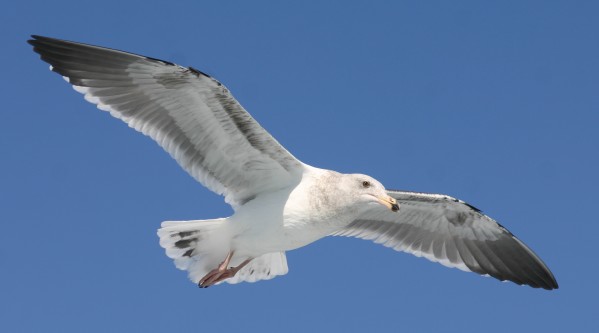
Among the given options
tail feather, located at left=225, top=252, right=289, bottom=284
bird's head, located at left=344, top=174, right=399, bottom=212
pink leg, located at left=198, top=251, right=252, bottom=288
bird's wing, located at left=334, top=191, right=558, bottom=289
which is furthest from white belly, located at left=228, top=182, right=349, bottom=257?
bird's wing, located at left=334, top=191, right=558, bottom=289

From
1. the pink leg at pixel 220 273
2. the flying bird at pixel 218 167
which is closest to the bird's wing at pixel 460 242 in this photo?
the flying bird at pixel 218 167

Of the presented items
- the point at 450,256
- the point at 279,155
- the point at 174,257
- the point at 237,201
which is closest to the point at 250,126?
the point at 279,155

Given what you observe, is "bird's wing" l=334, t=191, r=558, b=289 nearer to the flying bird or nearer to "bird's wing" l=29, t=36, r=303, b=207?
the flying bird

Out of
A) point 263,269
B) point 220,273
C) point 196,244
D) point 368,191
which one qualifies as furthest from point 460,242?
point 196,244

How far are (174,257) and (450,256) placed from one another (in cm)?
366

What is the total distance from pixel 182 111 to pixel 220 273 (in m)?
1.83

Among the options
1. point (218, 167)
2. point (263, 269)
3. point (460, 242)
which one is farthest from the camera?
point (460, 242)

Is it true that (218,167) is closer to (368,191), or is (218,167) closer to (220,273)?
(220,273)

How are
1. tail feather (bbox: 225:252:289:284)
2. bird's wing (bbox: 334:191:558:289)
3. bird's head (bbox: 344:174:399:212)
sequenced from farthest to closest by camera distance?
bird's wing (bbox: 334:191:558:289) < tail feather (bbox: 225:252:289:284) < bird's head (bbox: 344:174:399:212)

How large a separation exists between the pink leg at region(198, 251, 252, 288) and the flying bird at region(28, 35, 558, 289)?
0.04 feet

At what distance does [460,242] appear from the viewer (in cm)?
1216

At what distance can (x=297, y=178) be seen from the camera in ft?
33.6

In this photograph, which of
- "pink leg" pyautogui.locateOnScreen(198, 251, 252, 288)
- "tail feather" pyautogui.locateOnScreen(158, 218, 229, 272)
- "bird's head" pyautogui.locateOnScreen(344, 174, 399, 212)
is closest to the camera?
"bird's head" pyautogui.locateOnScreen(344, 174, 399, 212)

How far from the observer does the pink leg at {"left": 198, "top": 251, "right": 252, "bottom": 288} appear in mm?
10375
